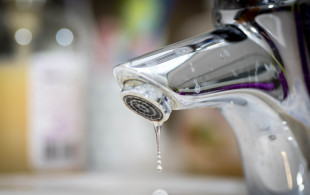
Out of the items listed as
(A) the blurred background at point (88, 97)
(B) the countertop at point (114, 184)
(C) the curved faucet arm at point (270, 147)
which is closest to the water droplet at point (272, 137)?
(C) the curved faucet arm at point (270, 147)

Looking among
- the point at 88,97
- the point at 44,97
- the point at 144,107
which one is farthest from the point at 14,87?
the point at 144,107

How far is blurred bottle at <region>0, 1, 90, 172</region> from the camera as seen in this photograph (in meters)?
0.68

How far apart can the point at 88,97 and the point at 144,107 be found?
1.76ft

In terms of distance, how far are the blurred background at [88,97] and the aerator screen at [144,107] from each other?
0.42 m

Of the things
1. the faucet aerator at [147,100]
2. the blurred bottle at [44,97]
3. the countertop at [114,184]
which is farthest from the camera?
the blurred bottle at [44,97]

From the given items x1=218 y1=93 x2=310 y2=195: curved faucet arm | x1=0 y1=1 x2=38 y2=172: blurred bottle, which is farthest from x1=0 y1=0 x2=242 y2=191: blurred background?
x1=218 y1=93 x2=310 y2=195: curved faucet arm

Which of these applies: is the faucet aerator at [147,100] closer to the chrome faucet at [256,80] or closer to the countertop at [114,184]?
the chrome faucet at [256,80]

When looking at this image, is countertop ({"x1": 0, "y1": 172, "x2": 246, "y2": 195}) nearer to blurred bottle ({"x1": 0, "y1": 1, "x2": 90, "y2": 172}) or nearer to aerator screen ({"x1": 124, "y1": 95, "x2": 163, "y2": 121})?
Result: blurred bottle ({"x1": 0, "y1": 1, "x2": 90, "y2": 172})

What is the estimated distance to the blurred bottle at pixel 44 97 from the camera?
0.68 meters

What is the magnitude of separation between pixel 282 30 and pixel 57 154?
46cm

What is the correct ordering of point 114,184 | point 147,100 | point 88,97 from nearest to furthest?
point 147,100 < point 114,184 < point 88,97

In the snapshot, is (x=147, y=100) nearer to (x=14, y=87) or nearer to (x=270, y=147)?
(x=270, y=147)

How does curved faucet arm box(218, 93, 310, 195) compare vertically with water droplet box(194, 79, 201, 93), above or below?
below

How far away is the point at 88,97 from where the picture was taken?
80 centimetres
